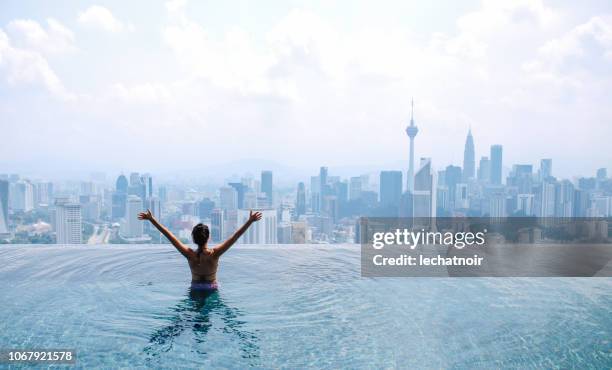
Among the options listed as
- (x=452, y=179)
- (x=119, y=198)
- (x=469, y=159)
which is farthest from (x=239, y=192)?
(x=469, y=159)

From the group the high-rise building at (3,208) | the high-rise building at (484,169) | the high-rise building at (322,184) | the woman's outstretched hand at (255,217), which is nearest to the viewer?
the woman's outstretched hand at (255,217)

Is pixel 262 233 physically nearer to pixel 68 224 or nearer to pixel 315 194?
pixel 68 224

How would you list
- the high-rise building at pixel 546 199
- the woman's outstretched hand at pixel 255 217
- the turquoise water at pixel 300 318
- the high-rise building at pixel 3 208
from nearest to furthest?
the turquoise water at pixel 300 318 < the woman's outstretched hand at pixel 255 217 < the high-rise building at pixel 3 208 < the high-rise building at pixel 546 199

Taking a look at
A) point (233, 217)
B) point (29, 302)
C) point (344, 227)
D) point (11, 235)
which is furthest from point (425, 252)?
point (344, 227)

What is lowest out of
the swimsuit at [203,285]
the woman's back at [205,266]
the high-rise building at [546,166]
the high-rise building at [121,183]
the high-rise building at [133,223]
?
the high-rise building at [133,223]

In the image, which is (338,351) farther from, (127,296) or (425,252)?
(425,252)

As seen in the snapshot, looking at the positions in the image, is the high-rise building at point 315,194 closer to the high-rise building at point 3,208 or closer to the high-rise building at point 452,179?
the high-rise building at point 452,179

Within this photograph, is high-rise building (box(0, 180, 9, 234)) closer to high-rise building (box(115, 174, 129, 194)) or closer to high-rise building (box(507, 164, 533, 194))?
high-rise building (box(115, 174, 129, 194))

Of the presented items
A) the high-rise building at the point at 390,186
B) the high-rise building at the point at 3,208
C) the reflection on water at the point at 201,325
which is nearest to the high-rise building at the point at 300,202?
the high-rise building at the point at 390,186
